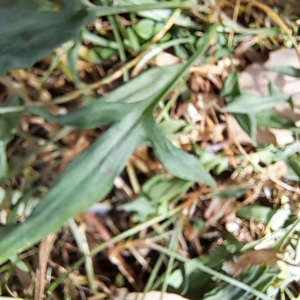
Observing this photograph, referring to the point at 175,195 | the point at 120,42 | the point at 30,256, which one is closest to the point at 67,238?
the point at 30,256

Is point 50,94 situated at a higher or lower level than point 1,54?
lower

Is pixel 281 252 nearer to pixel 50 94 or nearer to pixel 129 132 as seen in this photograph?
pixel 129 132

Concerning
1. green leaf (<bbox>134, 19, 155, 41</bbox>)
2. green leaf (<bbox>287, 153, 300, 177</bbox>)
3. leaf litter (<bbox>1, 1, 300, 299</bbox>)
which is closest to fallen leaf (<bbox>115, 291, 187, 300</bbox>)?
leaf litter (<bbox>1, 1, 300, 299</bbox>)

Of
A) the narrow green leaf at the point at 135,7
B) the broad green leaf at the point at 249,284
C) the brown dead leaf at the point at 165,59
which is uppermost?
the narrow green leaf at the point at 135,7

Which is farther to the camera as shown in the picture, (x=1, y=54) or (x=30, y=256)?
(x=30, y=256)

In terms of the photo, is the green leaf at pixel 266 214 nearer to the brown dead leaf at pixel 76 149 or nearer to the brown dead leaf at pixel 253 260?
the brown dead leaf at pixel 253 260

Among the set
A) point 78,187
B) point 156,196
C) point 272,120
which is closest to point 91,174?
point 78,187

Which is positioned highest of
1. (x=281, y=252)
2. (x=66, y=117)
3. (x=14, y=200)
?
(x=66, y=117)

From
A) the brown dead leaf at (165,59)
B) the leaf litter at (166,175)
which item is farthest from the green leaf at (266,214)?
the brown dead leaf at (165,59)
